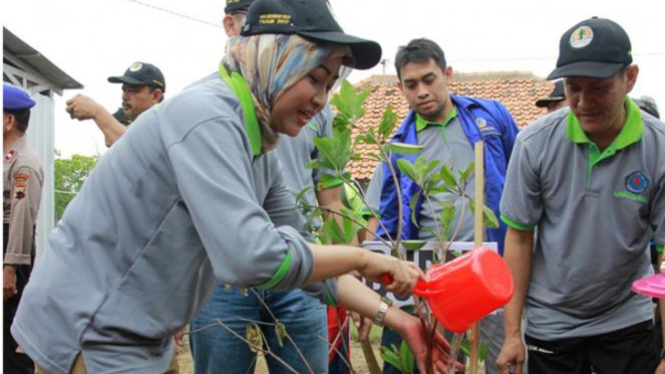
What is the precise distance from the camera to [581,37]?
7.59 ft

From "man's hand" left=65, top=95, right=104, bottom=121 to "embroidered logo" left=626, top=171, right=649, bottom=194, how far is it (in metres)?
2.08

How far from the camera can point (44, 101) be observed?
936 cm

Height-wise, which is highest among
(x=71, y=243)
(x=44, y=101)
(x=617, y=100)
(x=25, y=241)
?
(x=617, y=100)

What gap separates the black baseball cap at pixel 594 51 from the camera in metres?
2.22

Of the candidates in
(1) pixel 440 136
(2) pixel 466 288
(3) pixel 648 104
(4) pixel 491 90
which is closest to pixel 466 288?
(2) pixel 466 288

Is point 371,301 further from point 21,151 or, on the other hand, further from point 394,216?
point 21,151

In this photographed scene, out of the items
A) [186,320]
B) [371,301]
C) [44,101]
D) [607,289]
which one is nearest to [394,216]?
[607,289]

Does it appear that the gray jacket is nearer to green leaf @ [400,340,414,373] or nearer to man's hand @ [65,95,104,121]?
green leaf @ [400,340,414,373]

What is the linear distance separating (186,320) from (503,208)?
4.36 ft

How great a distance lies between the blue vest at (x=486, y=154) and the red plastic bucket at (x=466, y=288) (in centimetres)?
148

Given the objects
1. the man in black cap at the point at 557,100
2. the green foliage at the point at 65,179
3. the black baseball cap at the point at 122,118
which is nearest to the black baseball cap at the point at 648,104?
the man in black cap at the point at 557,100

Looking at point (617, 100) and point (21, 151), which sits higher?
point (617, 100)

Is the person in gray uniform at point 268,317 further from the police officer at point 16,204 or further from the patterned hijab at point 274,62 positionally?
the police officer at point 16,204

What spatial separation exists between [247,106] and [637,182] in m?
1.36
